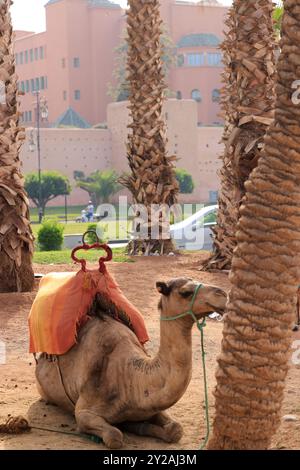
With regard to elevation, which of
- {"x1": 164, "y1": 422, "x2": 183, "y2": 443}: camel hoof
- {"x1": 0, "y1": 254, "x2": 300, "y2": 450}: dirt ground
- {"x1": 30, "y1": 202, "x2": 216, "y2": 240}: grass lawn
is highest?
{"x1": 164, "y1": 422, "x2": 183, "y2": 443}: camel hoof

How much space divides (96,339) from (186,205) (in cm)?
5533

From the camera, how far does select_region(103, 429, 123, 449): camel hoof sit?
502 centimetres

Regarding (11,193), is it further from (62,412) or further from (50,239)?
(50,239)

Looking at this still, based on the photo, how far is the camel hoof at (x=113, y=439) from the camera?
5023 mm

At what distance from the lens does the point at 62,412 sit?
6.00m

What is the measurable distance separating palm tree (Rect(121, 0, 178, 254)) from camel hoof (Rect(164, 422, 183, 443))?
426 inches

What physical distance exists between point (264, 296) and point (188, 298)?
A: 604 mm

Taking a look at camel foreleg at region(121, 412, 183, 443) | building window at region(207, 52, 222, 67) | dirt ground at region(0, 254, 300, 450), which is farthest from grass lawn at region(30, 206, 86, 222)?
camel foreleg at region(121, 412, 183, 443)

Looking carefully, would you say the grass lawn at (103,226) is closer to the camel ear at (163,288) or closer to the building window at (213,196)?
the building window at (213,196)

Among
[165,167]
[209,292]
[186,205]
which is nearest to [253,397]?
[209,292]

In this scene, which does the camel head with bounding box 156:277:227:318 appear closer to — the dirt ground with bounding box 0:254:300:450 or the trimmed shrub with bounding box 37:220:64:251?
the dirt ground with bounding box 0:254:300:450

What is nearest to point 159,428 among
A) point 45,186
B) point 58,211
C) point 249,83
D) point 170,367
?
point 170,367

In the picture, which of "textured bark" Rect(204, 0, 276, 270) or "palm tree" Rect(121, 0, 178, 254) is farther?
"palm tree" Rect(121, 0, 178, 254)

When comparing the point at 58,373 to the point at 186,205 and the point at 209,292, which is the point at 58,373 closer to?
the point at 209,292
